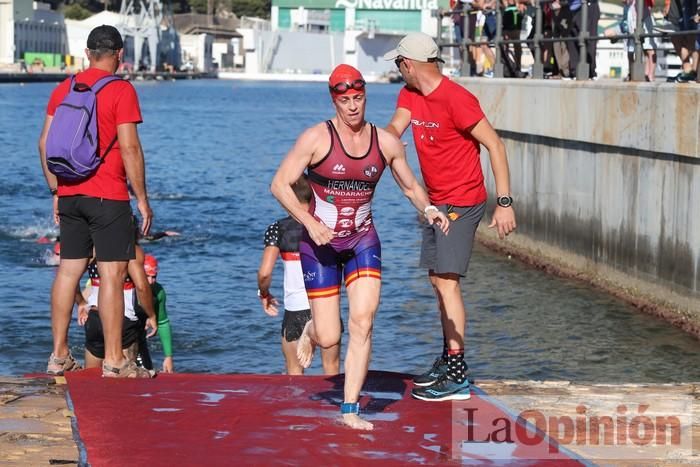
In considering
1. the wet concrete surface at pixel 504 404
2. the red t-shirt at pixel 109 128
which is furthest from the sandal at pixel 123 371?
the red t-shirt at pixel 109 128

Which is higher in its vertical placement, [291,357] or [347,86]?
[347,86]

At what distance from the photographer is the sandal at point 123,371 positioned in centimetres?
890

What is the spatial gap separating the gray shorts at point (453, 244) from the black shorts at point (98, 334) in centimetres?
232

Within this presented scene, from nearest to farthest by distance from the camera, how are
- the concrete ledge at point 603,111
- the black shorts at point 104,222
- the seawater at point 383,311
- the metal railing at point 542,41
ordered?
the black shorts at point 104,222 < the seawater at point 383,311 < the concrete ledge at point 603,111 < the metal railing at point 542,41

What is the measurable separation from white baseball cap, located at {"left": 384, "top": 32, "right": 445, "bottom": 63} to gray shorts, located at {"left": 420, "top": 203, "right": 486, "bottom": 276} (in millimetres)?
895

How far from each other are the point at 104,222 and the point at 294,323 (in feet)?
5.09

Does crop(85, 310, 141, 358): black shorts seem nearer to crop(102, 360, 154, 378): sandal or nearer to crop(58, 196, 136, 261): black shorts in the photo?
crop(102, 360, 154, 378): sandal

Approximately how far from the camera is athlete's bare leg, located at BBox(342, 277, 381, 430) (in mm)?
7551

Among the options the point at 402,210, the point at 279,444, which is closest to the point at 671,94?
the point at 279,444

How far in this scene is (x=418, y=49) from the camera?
8227 mm

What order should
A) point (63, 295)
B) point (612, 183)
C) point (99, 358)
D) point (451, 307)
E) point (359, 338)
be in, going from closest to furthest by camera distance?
1. point (359, 338)
2. point (451, 307)
3. point (63, 295)
4. point (99, 358)
5. point (612, 183)

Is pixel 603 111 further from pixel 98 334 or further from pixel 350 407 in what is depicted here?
pixel 350 407

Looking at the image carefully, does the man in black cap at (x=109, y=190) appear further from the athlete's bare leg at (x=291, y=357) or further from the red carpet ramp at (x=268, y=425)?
the athlete's bare leg at (x=291, y=357)

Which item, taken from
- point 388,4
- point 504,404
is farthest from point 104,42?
point 388,4
